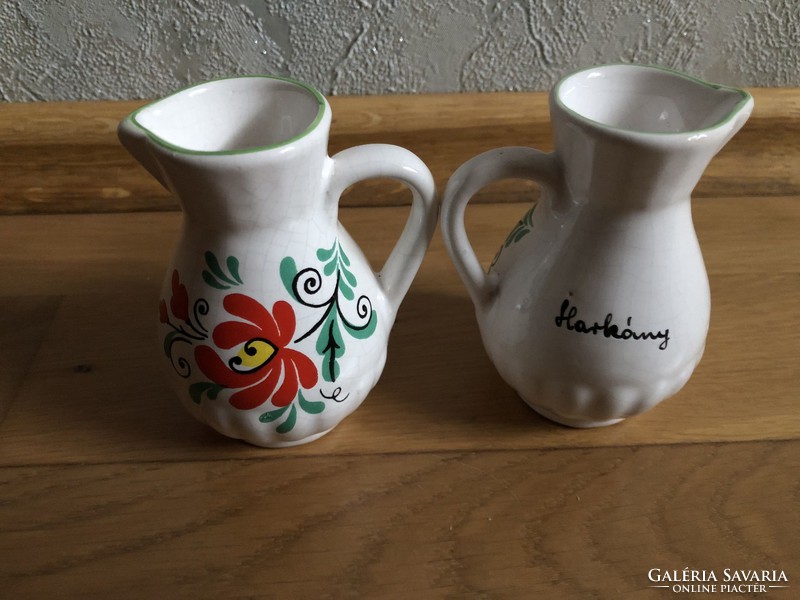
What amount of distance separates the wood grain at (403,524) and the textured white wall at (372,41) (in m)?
0.36

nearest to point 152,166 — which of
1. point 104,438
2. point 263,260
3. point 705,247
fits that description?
point 263,260

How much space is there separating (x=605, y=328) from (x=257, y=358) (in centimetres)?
→ 19

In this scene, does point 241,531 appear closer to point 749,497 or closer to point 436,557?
point 436,557

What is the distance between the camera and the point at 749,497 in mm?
428

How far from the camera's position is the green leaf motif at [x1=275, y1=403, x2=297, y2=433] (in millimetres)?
423

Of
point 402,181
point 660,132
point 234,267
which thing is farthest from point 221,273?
point 660,132

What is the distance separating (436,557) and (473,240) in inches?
13.5

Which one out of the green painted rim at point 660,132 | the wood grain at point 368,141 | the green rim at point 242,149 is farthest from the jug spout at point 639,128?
the wood grain at point 368,141

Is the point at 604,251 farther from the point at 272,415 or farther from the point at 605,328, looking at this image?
the point at 272,415

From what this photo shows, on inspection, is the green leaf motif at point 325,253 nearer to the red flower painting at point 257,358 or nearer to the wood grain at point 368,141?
the red flower painting at point 257,358

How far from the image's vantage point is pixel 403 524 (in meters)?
0.42

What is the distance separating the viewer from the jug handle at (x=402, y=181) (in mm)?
409

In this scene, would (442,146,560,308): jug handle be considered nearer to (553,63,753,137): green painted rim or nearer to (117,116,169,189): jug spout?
(553,63,753,137): green painted rim

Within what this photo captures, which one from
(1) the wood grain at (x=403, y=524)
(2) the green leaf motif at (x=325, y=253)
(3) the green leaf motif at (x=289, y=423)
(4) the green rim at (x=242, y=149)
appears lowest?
(1) the wood grain at (x=403, y=524)
